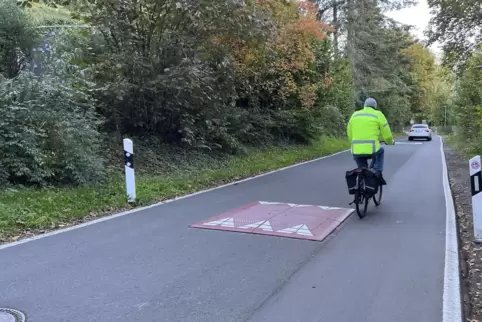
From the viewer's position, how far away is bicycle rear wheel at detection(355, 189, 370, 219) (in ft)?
24.2

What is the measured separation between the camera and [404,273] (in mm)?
4723

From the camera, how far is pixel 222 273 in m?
4.70

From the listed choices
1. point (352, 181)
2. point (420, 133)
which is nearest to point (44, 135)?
point (352, 181)

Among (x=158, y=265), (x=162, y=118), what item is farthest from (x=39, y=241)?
(x=162, y=118)

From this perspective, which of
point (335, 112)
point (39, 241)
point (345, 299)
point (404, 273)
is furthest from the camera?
point (335, 112)

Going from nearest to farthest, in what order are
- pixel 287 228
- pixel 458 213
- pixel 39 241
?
pixel 39 241
pixel 287 228
pixel 458 213

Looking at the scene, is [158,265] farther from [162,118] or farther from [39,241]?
[162,118]

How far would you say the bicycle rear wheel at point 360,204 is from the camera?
7.37m

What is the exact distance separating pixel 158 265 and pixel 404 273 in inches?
103

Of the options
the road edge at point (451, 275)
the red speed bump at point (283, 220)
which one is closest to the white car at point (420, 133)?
the road edge at point (451, 275)

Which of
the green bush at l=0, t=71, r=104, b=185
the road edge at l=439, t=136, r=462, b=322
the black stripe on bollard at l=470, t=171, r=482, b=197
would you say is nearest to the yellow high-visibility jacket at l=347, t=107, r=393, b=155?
the road edge at l=439, t=136, r=462, b=322

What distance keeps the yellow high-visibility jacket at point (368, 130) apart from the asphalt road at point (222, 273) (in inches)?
46.8

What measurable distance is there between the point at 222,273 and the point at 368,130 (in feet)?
13.9

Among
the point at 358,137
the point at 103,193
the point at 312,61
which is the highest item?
the point at 312,61
